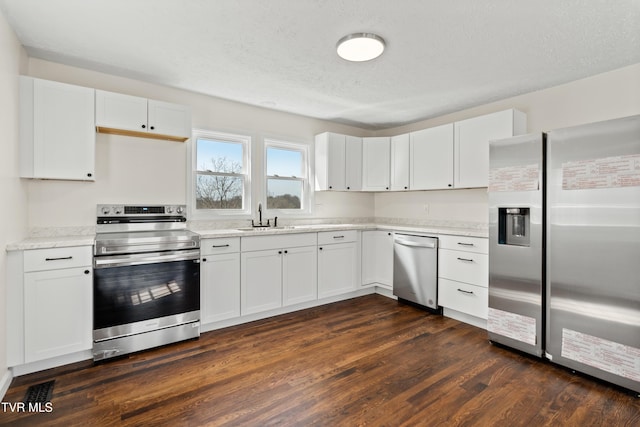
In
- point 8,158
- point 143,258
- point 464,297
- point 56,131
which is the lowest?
point 464,297

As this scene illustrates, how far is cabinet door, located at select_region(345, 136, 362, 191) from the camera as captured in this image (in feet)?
14.7

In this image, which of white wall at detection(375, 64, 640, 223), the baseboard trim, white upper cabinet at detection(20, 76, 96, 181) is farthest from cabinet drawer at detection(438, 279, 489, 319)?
the baseboard trim

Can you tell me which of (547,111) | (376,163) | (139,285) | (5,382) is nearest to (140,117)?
(139,285)

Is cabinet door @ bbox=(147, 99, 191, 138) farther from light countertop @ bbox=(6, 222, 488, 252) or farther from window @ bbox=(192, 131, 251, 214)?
light countertop @ bbox=(6, 222, 488, 252)

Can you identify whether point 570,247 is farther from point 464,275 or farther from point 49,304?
point 49,304

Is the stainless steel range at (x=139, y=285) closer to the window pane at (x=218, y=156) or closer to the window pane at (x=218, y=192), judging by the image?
the window pane at (x=218, y=192)

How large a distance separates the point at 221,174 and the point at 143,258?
4.67ft

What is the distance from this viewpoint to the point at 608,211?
225 centimetres

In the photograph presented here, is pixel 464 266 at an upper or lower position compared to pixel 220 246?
lower

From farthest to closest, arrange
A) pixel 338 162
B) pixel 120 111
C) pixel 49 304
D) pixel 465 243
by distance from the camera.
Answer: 1. pixel 338 162
2. pixel 465 243
3. pixel 120 111
4. pixel 49 304

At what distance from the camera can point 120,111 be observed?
284 centimetres

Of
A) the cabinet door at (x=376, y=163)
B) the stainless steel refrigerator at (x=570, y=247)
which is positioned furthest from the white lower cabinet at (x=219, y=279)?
the stainless steel refrigerator at (x=570, y=247)

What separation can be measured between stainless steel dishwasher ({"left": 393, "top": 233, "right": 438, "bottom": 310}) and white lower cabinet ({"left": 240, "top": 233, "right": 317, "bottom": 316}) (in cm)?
105

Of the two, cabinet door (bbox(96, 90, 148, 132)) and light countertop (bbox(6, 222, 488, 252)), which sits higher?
cabinet door (bbox(96, 90, 148, 132))
